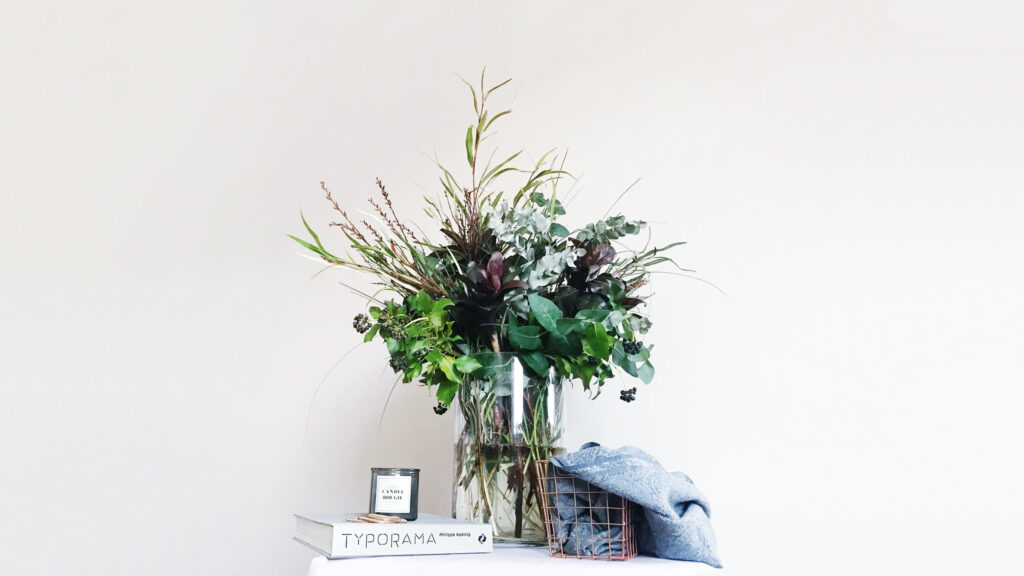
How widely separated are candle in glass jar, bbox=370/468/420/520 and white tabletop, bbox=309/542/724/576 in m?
0.11

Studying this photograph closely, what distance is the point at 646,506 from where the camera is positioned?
883mm

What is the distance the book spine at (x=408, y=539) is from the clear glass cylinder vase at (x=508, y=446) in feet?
0.22

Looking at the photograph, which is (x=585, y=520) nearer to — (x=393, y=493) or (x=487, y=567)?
(x=487, y=567)

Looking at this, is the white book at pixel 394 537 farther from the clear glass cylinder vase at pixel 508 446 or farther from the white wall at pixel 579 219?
the white wall at pixel 579 219

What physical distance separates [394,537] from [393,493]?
11 centimetres

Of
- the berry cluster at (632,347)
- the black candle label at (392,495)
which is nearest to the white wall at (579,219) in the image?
the berry cluster at (632,347)

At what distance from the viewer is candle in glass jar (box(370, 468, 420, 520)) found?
3.26ft

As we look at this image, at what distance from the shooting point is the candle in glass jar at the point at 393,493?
1.00 meters

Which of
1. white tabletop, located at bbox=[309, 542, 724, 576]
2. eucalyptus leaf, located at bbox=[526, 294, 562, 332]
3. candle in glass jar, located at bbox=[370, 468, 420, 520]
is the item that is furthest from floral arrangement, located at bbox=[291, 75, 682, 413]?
white tabletop, located at bbox=[309, 542, 724, 576]

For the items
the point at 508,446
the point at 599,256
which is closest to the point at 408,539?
the point at 508,446

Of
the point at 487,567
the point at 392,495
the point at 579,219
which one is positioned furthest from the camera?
the point at 579,219

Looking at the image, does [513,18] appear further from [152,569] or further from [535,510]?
[152,569]

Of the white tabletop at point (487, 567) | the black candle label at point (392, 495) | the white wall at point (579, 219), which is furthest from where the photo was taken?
the white wall at point (579, 219)

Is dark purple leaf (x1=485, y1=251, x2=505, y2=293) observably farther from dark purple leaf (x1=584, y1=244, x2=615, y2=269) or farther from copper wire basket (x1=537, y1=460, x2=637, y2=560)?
copper wire basket (x1=537, y1=460, x2=637, y2=560)
